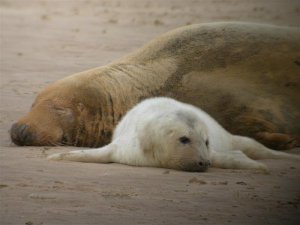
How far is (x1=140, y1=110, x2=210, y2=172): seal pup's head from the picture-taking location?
6.84 m

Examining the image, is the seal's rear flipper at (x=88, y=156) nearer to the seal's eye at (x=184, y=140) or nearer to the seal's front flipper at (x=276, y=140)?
the seal's eye at (x=184, y=140)

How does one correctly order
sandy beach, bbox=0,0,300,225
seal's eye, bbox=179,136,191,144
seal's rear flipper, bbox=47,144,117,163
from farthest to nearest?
seal's rear flipper, bbox=47,144,117,163 < seal's eye, bbox=179,136,191,144 < sandy beach, bbox=0,0,300,225

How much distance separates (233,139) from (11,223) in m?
3.18

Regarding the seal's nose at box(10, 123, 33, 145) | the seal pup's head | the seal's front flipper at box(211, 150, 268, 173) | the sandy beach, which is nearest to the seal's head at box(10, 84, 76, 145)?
the seal's nose at box(10, 123, 33, 145)

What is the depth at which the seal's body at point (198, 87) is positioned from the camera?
848 centimetres

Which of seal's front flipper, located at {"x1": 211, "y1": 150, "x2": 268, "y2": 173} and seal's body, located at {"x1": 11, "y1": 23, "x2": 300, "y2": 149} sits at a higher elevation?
seal's body, located at {"x1": 11, "y1": 23, "x2": 300, "y2": 149}

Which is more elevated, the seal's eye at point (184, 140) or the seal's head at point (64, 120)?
the seal's eye at point (184, 140)

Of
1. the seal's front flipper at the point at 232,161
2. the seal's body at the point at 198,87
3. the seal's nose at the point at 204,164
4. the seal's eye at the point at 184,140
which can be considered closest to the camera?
the seal's nose at the point at 204,164

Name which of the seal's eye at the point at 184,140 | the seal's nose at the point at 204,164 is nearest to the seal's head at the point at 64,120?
the seal's eye at the point at 184,140

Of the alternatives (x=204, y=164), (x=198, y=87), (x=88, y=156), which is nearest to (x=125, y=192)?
(x=204, y=164)

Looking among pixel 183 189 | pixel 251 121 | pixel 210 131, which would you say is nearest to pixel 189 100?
pixel 251 121

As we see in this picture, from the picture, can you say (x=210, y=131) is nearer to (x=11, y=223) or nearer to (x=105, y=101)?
(x=105, y=101)

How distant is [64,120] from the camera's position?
8.45 meters

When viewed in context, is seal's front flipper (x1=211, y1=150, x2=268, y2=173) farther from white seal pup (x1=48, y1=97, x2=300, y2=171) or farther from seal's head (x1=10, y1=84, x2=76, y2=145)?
seal's head (x1=10, y1=84, x2=76, y2=145)
